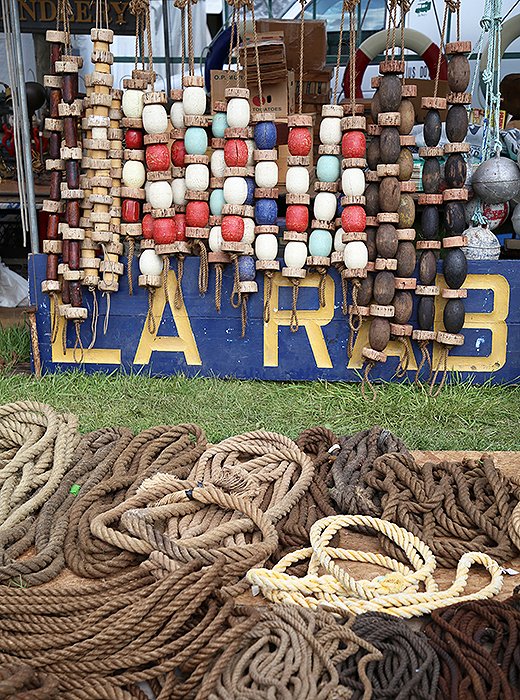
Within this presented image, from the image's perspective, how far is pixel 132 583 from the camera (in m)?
2.40

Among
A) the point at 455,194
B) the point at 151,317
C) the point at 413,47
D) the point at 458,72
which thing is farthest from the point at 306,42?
the point at 151,317

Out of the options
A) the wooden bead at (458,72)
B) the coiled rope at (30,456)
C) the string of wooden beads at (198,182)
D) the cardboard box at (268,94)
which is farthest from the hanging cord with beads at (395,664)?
the cardboard box at (268,94)

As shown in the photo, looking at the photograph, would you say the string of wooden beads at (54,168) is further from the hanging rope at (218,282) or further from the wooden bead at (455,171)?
the wooden bead at (455,171)

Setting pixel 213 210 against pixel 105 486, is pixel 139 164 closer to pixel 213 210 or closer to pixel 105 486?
pixel 213 210

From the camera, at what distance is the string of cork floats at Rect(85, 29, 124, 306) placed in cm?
443

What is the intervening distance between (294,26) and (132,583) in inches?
230

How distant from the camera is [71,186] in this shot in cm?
451

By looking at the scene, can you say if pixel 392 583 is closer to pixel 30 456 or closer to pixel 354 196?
pixel 30 456

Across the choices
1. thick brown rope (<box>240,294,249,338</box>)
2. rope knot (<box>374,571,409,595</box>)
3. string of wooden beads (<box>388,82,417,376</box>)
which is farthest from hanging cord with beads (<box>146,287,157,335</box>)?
rope knot (<box>374,571,409,595</box>)

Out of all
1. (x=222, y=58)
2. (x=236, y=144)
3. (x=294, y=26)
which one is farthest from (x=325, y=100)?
(x=236, y=144)

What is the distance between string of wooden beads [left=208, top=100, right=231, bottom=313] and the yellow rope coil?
7.04 ft

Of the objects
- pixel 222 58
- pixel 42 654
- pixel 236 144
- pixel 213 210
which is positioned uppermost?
pixel 222 58

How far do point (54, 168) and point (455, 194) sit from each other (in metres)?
2.25

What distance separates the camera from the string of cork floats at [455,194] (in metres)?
4.24
